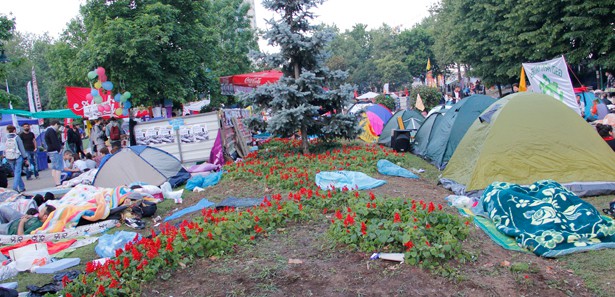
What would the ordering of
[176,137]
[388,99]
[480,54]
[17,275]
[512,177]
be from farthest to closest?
[388,99], [480,54], [176,137], [512,177], [17,275]

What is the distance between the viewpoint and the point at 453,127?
11.2 metres

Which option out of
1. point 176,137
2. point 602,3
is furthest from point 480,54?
point 176,137

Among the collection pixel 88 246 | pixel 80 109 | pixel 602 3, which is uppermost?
pixel 602 3

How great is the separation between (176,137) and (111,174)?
105 inches

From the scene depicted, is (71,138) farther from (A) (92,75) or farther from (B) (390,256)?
(B) (390,256)

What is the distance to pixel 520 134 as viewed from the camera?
799 cm

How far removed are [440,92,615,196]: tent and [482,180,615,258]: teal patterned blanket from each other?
1.74 metres

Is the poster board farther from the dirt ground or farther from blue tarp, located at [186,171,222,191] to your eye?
the dirt ground

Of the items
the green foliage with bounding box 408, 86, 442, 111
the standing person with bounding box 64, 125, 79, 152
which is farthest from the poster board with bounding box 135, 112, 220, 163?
the green foliage with bounding box 408, 86, 442, 111

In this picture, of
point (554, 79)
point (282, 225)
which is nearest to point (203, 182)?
point (282, 225)

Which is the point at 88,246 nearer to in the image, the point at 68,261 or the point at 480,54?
the point at 68,261

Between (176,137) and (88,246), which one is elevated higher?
(176,137)

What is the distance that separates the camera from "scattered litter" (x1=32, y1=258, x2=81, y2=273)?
210 inches

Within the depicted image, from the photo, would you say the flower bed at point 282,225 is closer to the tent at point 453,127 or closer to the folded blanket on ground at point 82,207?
the folded blanket on ground at point 82,207
